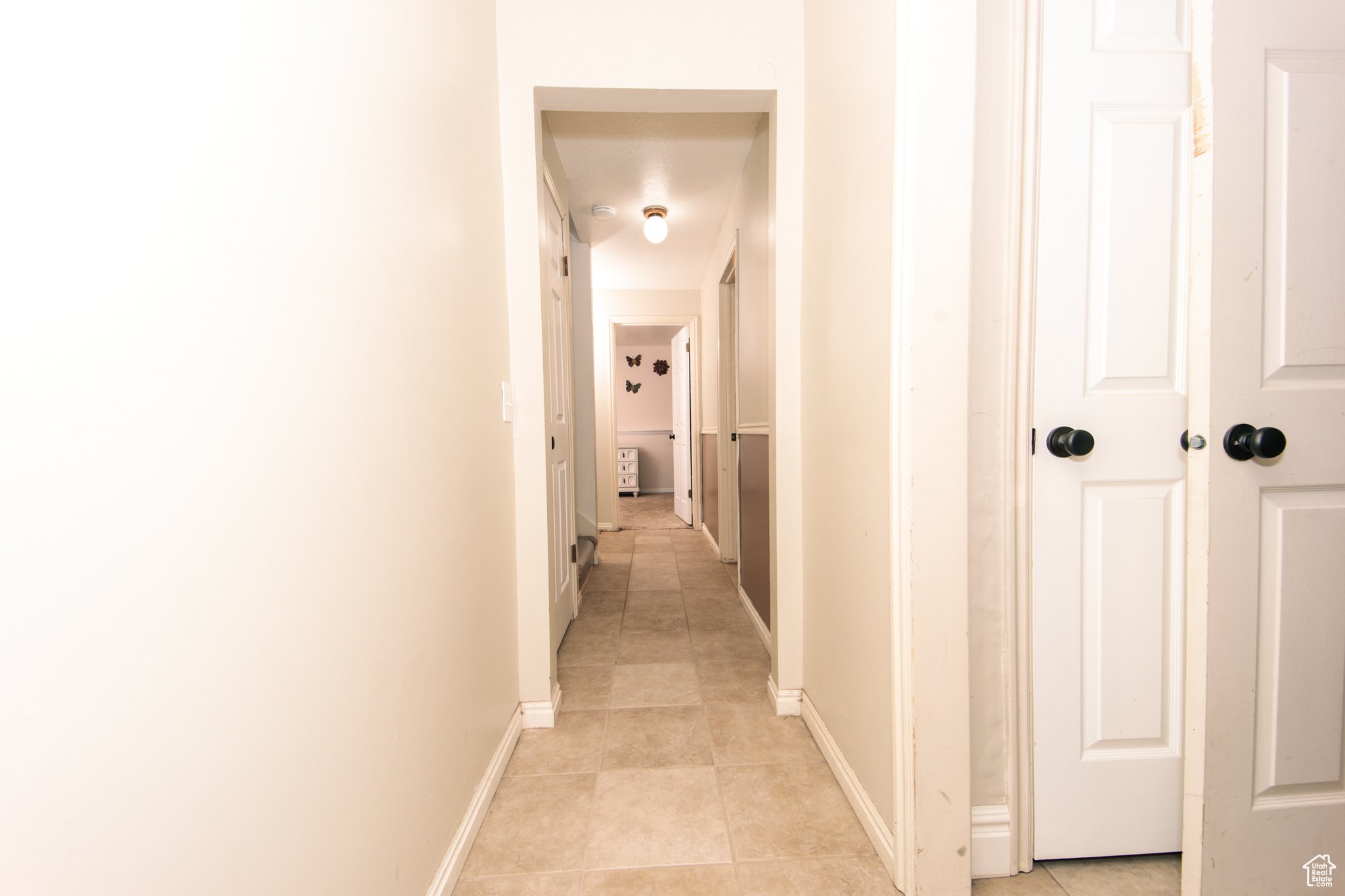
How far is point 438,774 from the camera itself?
112 cm

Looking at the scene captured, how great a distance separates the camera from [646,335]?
7.61 meters

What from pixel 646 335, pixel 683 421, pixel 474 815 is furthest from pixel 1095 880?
pixel 646 335

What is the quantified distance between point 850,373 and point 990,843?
1.11m

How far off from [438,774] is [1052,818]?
52.8 inches

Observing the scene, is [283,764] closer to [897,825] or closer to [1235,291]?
[897,825]

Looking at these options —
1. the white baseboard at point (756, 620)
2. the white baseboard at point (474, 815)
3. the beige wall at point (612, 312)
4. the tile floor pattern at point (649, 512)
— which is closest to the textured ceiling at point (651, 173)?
the beige wall at point (612, 312)

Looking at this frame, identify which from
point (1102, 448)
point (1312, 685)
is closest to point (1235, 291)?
point (1102, 448)

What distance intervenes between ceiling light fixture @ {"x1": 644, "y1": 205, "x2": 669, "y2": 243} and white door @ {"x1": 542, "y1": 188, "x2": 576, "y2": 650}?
2.24ft

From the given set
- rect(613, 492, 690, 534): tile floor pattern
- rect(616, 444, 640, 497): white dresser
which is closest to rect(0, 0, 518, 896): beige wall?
rect(613, 492, 690, 534): tile floor pattern

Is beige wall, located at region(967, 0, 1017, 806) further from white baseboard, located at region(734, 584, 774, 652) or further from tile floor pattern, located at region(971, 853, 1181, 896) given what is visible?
white baseboard, located at region(734, 584, 774, 652)

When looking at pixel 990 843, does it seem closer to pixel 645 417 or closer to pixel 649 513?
pixel 649 513

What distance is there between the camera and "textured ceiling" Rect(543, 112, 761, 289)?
2432 mm

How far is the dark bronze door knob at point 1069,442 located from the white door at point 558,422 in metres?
1.43

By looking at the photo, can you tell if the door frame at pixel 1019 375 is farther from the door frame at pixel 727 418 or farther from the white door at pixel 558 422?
the door frame at pixel 727 418
